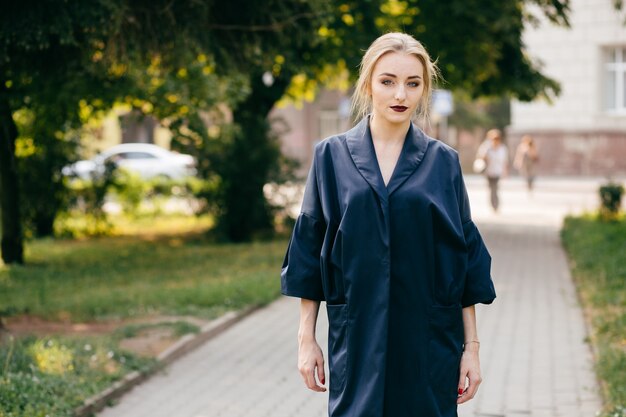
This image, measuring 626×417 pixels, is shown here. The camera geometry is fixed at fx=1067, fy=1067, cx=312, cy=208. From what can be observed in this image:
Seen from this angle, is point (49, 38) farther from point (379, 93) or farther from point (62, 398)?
point (379, 93)

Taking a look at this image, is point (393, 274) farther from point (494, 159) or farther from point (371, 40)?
point (494, 159)

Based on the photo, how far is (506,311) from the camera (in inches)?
431

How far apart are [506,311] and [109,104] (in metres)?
6.15

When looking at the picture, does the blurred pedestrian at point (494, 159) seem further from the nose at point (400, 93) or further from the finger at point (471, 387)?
the nose at point (400, 93)

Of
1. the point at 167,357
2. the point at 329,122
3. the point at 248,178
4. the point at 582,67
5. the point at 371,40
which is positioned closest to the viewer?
the point at 167,357

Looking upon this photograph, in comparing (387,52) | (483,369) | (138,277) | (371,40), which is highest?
(371,40)

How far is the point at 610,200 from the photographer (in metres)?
18.7

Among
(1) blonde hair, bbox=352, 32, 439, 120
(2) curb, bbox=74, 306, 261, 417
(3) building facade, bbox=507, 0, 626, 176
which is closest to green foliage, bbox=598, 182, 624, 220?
(2) curb, bbox=74, 306, 261, 417

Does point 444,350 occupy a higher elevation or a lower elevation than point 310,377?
higher

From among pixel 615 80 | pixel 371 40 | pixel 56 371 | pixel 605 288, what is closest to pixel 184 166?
pixel 371 40

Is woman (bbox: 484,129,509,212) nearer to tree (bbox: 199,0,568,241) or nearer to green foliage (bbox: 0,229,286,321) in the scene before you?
tree (bbox: 199,0,568,241)

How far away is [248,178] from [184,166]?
2369 mm

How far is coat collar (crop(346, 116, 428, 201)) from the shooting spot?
331cm

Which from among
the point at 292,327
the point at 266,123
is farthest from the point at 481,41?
the point at 292,327
